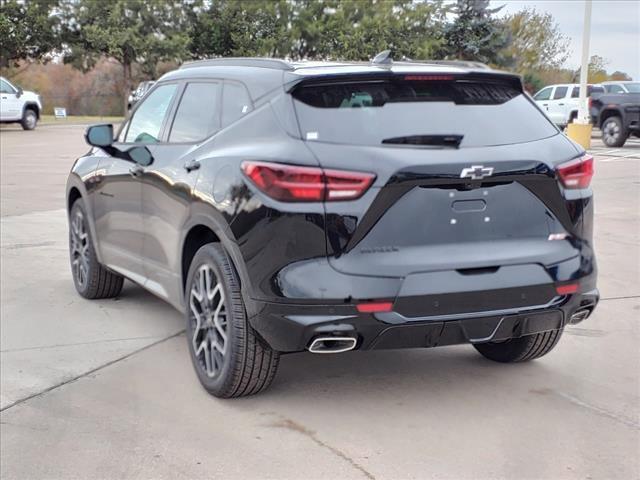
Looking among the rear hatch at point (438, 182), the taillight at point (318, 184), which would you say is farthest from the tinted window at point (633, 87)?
the taillight at point (318, 184)

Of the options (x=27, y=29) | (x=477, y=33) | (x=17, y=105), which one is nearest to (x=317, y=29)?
(x=477, y=33)

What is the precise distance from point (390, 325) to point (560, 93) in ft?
90.9

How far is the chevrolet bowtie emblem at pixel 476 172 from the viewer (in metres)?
3.64

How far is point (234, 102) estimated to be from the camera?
4.43 m

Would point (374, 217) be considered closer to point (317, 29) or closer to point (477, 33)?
point (477, 33)

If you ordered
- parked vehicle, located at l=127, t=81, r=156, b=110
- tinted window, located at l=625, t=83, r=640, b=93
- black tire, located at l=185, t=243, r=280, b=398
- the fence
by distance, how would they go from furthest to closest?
1. the fence
2. tinted window, located at l=625, t=83, r=640, b=93
3. parked vehicle, located at l=127, t=81, r=156, b=110
4. black tire, located at l=185, t=243, r=280, b=398

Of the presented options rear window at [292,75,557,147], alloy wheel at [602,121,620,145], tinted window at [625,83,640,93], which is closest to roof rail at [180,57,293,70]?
rear window at [292,75,557,147]

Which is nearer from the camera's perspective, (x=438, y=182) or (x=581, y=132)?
(x=438, y=182)

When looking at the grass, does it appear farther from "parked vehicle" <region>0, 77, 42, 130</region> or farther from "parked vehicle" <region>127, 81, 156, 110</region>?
"parked vehicle" <region>0, 77, 42, 130</region>

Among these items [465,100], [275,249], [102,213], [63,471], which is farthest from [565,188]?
[102,213]

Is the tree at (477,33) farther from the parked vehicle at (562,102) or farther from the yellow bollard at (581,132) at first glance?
the yellow bollard at (581,132)

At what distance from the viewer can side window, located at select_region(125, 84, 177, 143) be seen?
5232mm

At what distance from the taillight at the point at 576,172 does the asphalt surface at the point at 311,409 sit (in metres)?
1.12

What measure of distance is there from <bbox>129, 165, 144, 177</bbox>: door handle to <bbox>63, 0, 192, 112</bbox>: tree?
45740 mm
